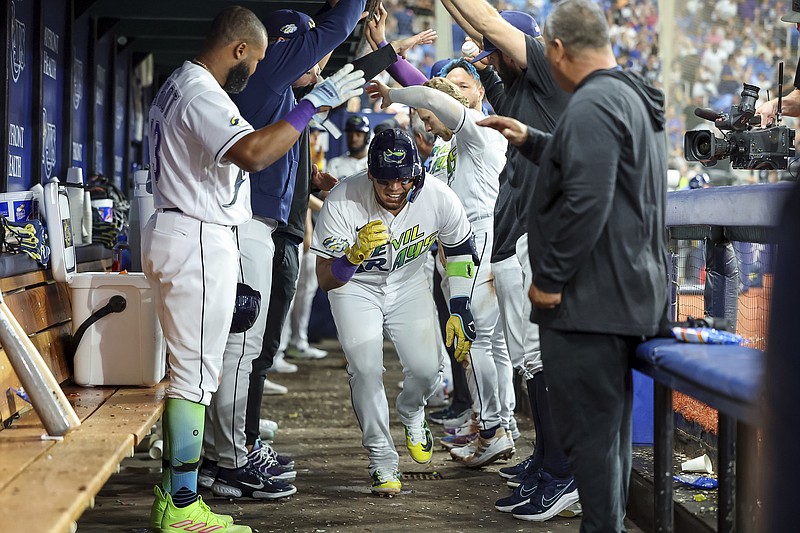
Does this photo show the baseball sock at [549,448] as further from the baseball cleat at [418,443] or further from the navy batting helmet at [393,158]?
the navy batting helmet at [393,158]

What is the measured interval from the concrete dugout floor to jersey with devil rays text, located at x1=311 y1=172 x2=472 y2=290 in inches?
38.2

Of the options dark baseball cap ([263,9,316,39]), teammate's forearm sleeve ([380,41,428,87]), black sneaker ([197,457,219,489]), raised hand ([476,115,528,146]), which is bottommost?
black sneaker ([197,457,219,489])

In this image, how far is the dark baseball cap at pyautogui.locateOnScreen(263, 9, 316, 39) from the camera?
173 inches

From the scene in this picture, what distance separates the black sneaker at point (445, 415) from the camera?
20.7 ft

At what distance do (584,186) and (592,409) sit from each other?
25.4 inches

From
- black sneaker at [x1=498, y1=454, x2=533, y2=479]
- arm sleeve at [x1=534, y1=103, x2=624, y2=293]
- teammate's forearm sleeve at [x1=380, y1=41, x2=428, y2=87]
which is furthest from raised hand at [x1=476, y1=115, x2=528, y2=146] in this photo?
teammate's forearm sleeve at [x1=380, y1=41, x2=428, y2=87]

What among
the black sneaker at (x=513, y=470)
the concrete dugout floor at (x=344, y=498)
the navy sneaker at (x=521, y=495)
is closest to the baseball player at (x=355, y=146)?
the concrete dugout floor at (x=344, y=498)

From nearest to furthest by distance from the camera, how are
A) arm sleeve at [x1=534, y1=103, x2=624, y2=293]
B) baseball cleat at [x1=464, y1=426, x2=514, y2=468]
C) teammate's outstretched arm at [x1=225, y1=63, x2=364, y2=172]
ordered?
arm sleeve at [x1=534, y1=103, x2=624, y2=293] → teammate's outstretched arm at [x1=225, y1=63, x2=364, y2=172] → baseball cleat at [x1=464, y1=426, x2=514, y2=468]

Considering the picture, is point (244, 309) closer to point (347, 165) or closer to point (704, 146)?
point (704, 146)

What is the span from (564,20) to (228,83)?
56.9 inches

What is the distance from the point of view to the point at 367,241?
423cm

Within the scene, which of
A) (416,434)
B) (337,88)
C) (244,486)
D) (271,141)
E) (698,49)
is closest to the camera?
(271,141)

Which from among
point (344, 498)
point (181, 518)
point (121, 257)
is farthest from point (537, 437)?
point (121, 257)

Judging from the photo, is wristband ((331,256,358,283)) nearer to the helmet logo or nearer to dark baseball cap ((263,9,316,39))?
the helmet logo
